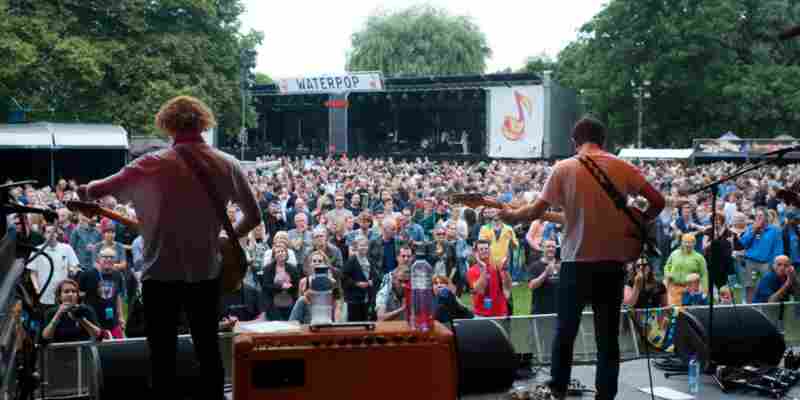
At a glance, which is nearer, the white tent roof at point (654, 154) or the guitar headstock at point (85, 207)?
the guitar headstock at point (85, 207)

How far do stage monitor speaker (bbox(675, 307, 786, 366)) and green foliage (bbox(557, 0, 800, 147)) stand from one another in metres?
37.0

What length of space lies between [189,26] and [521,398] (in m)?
26.0

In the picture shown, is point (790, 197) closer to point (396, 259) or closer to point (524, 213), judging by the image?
point (524, 213)

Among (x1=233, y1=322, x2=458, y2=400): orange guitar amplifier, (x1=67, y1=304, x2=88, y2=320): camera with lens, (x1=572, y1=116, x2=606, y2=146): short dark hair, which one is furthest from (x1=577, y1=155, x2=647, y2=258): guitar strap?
(x1=67, y1=304, x2=88, y2=320): camera with lens

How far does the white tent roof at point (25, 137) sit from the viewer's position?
20.7m

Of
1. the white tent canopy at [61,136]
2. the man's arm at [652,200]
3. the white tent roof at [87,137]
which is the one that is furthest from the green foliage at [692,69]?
the man's arm at [652,200]

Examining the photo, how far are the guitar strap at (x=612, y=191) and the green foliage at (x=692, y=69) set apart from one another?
38.9 metres

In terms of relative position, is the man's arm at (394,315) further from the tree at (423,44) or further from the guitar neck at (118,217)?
the tree at (423,44)

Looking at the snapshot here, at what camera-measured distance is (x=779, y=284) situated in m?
9.80

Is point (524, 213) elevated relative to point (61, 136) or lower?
lower

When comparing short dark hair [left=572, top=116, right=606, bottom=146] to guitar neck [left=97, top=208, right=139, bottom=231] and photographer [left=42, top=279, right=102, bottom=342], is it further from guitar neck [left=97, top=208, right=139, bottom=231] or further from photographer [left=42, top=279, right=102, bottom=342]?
photographer [left=42, top=279, right=102, bottom=342]

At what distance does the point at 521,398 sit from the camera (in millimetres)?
5484

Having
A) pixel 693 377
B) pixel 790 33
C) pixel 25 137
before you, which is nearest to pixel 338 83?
pixel 25 137

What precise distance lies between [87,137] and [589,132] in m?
18.9
